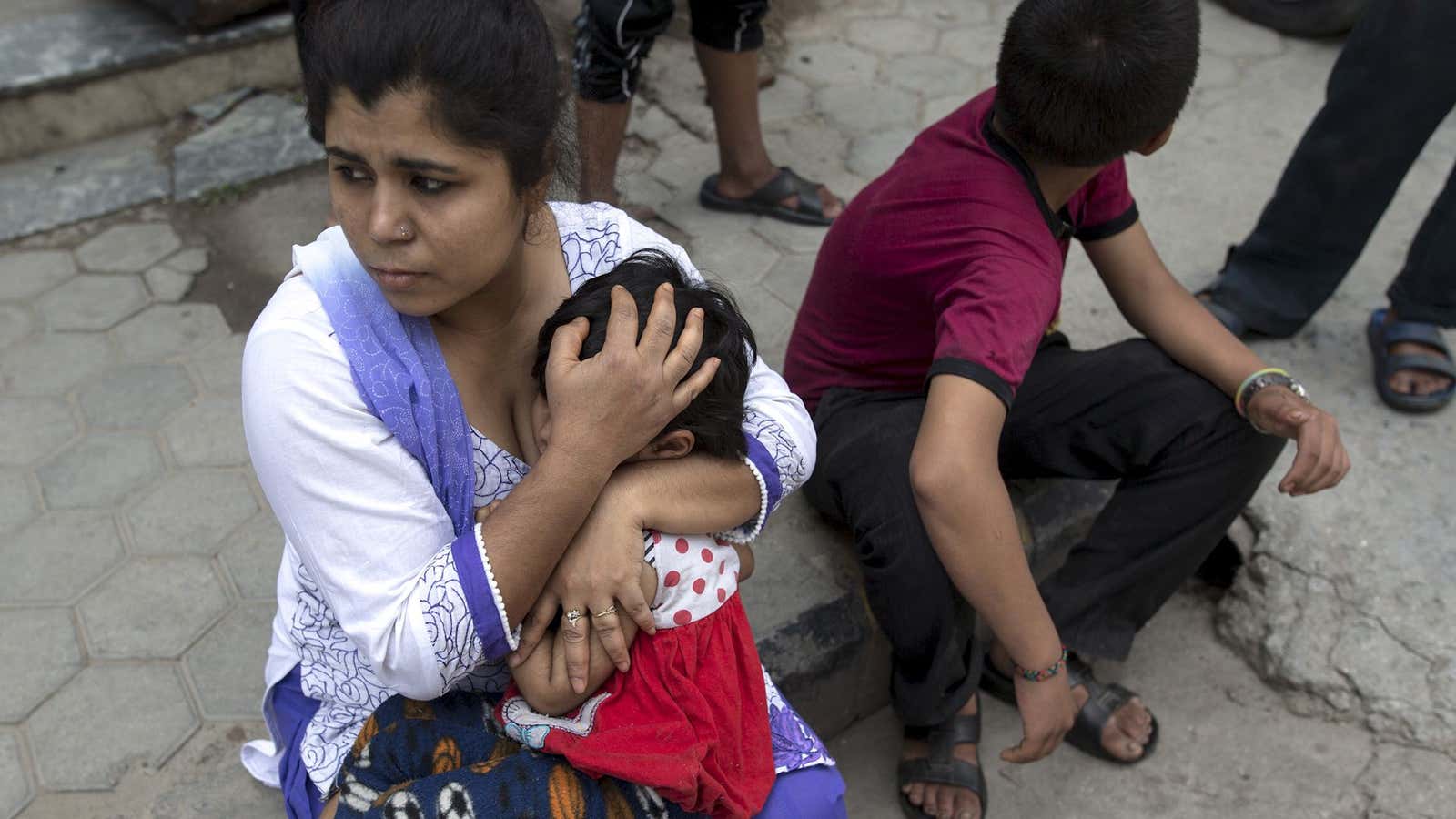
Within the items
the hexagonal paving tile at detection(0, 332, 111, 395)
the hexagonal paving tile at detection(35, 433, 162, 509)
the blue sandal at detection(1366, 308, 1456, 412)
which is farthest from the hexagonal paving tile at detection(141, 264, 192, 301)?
the blue sandal at detection(1366, 308, 1456, 412)

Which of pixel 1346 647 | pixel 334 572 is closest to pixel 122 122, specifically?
pixel 334 572

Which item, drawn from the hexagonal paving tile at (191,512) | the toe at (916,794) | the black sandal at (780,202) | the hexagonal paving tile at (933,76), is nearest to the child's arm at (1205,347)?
the toe at (916,794)

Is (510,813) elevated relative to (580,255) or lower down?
lower down

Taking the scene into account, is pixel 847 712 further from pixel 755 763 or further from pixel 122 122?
pixel 122 122

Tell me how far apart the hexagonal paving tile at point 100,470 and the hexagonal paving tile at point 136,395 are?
6 centimetres

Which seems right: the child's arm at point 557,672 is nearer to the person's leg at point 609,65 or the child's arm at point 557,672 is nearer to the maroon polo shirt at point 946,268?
the maroon polo shirt at point 946,268

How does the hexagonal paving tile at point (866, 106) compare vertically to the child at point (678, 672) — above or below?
below

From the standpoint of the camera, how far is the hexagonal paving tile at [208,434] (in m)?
2.84

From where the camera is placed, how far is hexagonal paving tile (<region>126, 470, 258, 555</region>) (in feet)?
8.62

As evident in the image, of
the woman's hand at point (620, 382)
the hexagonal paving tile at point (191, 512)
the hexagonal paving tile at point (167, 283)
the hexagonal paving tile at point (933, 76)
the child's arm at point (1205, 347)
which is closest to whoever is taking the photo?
the woman's hand at point (620, 382)

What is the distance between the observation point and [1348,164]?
10.3 feet

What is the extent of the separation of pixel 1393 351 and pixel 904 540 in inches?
73.8

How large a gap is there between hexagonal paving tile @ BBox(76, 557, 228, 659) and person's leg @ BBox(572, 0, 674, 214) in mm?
1290

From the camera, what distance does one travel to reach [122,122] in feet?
13.1
